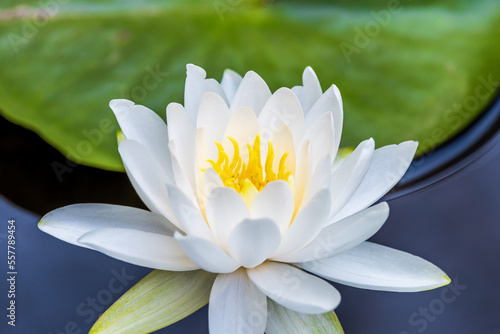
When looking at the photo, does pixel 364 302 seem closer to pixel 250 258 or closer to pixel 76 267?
pixel 250 258

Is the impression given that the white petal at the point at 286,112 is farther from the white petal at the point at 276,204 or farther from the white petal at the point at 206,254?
the white petal at the point at 206,254

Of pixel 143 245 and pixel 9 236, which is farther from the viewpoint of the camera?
pixel 9 236

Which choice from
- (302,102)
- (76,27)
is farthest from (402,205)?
(76,27)

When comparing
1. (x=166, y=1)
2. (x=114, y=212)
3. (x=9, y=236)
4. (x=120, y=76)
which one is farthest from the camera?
(x=166, y=1)

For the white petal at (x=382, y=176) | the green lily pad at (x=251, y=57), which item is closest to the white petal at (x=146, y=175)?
the white petal at (x=382, y=176)

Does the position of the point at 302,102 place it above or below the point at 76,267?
above

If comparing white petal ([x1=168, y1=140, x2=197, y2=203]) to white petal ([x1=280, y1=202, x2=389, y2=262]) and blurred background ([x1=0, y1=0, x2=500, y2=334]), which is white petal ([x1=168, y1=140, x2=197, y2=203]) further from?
blurred background ([x1=0, y1=0, x2=500, y2=334])
